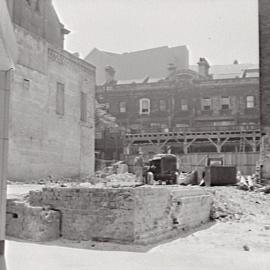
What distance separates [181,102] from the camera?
49.1m

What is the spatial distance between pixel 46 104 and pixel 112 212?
16.1 m

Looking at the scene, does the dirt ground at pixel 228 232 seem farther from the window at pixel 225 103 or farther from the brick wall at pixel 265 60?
the window at pixel 225 103

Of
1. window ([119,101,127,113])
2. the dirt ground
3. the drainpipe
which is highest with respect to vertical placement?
window ([119,101,127,113])

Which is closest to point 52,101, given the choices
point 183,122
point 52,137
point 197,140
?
point 52,137

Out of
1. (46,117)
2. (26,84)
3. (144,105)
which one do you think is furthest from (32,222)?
(144,105)

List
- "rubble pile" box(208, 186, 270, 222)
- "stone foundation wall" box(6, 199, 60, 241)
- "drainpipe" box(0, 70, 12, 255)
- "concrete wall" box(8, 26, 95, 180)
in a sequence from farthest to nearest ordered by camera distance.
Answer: "concrete wall" box(8, 26, 95, 180)
"rubble pile" box(208, 186, 270, 222)
"stone foundation wall" box(6, 199, 60, 241)
"drainpipe" box(0, 70, 12, 255)

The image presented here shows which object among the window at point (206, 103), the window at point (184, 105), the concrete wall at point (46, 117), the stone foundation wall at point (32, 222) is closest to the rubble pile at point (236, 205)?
the stone foundation wall at point (32, 222)

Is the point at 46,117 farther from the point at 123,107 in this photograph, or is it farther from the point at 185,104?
the point at 185,104

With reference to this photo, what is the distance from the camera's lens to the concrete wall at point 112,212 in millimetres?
7930

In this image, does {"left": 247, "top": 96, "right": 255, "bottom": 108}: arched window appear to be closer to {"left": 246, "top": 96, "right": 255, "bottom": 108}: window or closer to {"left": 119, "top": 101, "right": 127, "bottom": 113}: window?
{"left": 246, "top": 96, "right": 255, "bottom": 108}: window

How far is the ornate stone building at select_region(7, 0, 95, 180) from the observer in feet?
69.0

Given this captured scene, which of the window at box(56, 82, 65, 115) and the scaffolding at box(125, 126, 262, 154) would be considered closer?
the window at box(56, 82, 65, 115)

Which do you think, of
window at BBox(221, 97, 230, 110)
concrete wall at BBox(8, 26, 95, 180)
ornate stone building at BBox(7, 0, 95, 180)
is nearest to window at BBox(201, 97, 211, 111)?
window at BBox(221, 97, 230, 110)

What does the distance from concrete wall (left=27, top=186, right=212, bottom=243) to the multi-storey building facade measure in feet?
110
